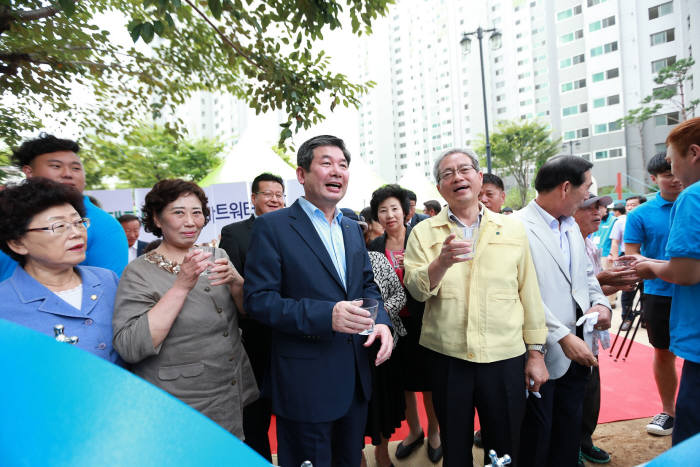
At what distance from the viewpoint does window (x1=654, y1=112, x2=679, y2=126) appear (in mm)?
32844

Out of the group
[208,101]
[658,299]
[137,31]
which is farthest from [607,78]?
[208,101]

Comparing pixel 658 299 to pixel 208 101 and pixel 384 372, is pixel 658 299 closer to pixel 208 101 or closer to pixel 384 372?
pixel 384 372

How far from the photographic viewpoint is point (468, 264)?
228 cm

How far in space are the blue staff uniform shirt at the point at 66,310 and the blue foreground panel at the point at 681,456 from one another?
1.84 m

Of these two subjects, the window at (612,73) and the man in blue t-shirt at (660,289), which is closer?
the man in blue t-shirt at (660,289)

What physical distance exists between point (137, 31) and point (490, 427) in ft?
10.9

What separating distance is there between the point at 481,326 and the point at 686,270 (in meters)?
1.07

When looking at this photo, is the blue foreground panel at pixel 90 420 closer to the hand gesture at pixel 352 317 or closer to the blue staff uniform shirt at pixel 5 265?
the hand gesture at pixel 352 317

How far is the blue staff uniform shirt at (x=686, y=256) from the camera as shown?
1975 mm

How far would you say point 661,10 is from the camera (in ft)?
112

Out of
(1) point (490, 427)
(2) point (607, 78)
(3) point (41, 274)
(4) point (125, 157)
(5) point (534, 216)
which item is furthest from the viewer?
(2) point (607, 78)

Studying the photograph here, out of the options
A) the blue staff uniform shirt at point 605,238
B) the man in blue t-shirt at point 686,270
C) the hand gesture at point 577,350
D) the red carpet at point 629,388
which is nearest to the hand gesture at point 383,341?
the hand gesture at point 577,350

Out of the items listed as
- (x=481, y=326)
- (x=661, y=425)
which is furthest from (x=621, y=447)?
(x=481, y=326)

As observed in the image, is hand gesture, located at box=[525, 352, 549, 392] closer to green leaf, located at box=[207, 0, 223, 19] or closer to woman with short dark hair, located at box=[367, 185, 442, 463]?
woman with short dark hair, located at box=[367, 185, 442, 463]
